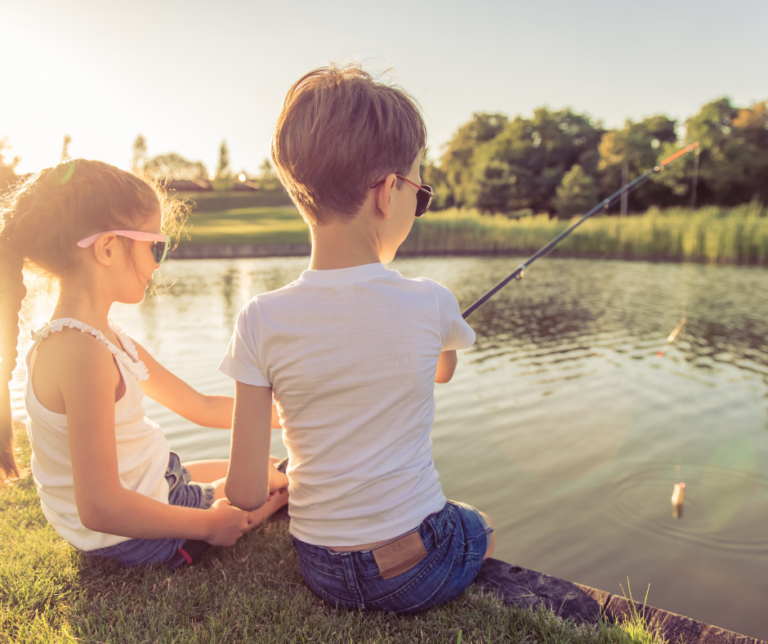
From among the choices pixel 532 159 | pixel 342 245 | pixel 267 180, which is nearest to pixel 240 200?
pixel 267 180

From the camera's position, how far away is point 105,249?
4.60ft

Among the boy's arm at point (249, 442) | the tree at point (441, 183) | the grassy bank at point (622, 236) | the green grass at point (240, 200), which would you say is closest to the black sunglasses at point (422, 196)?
the boy's arm at point (249, 442)

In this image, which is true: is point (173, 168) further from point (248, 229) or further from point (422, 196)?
point (422, 196)

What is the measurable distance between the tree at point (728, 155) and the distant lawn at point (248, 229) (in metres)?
22.9

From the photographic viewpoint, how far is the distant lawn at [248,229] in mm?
21453

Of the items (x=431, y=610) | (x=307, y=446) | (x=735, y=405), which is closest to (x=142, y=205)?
(x=307, y=446)

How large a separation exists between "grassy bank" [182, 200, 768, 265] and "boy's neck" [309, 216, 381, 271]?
13717 mm

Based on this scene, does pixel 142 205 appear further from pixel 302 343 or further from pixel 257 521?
pixel 257 521

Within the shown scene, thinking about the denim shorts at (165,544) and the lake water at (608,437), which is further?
the lake water at (608,437)

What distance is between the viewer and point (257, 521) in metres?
1.81

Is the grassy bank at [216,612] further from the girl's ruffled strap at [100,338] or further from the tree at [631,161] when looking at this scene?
the tree at [631,161]

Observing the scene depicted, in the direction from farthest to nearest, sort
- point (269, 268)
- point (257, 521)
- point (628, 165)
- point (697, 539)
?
point (628, 165), point (269, 268), point (697, 539), point (257, 521)

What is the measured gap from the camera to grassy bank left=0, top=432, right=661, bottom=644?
133cm

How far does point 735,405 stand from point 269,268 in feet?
38.2
